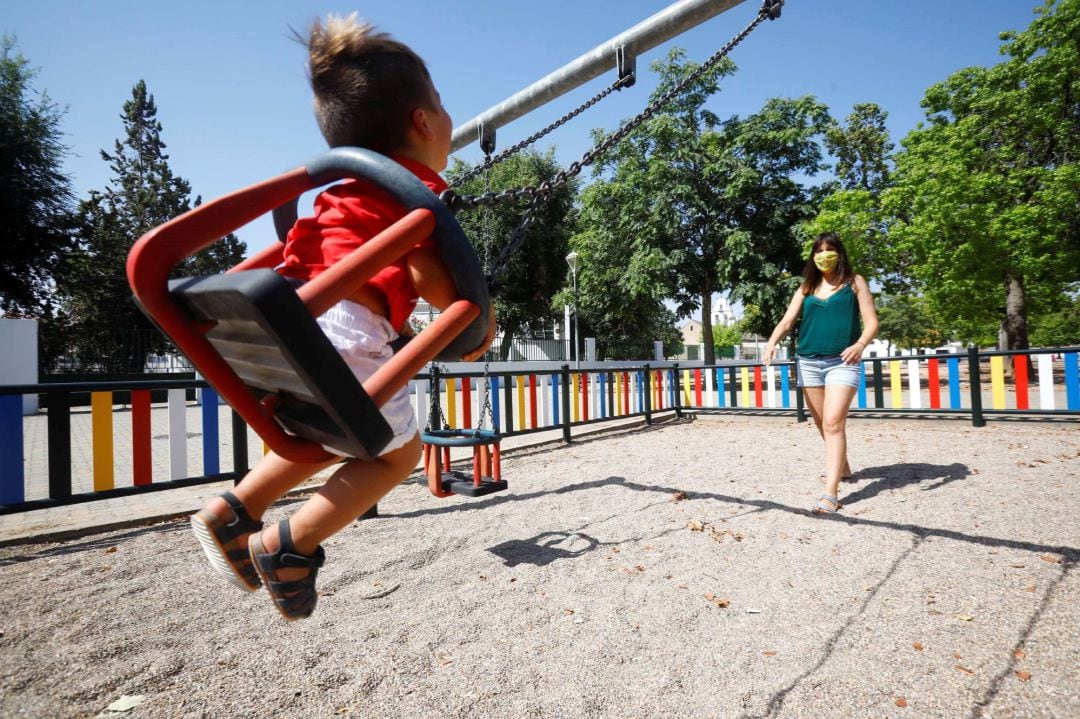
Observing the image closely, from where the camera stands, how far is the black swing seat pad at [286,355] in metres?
0.94

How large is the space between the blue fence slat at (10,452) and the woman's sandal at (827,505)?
18.1ft

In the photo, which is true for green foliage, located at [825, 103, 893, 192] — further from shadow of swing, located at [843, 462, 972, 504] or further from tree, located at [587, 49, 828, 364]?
shadow of swing, located at [843, 462, 972, 504]

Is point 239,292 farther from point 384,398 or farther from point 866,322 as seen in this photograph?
point 866,322

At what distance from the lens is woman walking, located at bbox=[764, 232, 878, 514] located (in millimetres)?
4012

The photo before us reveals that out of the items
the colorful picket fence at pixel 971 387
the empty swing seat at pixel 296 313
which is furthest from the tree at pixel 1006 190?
the empty swing seat at pixel 296 313

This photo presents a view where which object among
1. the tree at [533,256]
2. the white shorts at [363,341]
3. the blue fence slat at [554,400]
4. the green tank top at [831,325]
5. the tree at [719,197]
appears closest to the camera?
the white shorts at [363,341]

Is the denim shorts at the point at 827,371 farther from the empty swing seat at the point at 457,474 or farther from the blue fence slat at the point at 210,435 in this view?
the blue fence slat at the point at 210,435

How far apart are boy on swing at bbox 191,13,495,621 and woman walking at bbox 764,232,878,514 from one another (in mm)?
3150

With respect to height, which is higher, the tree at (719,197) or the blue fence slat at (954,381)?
the tree at (719,197)

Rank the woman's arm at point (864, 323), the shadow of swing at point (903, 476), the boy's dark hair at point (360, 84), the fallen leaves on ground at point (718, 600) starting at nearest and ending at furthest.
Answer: the boy's dark hair at point (360, 84) → the fallen leaves on ground at point (718, 600) → the woman's arm at point (864, 323) → the shadow of swing at point (903, 476)

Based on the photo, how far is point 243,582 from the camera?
147 cm

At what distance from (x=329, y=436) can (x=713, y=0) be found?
2901mm

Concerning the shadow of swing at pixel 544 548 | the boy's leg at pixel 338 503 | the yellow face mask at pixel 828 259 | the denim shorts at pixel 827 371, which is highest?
the yellow face mask at pixel 828 259

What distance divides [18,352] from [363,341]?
21125mm
